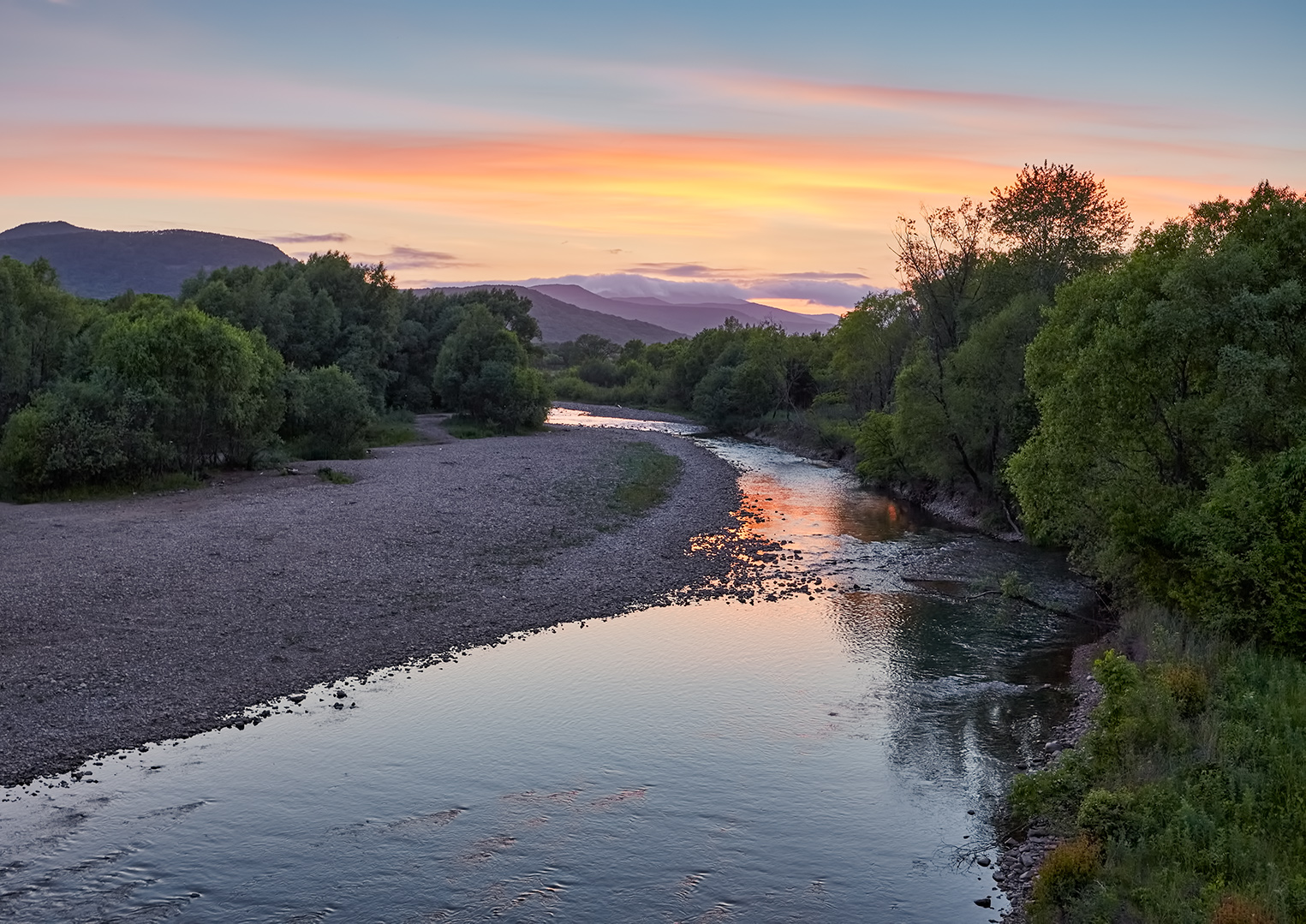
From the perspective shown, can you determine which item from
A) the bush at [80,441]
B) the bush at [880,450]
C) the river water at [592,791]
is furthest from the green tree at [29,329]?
the bush at [880,450]

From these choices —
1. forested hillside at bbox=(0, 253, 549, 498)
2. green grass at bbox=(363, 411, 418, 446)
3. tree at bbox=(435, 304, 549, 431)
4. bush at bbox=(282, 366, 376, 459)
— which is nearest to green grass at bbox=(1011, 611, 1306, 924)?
forested hillside at bbox=(0, 253, 549, 498)

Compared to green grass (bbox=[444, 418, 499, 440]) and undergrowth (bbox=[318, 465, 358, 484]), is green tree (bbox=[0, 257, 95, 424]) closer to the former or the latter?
undergrowth (bbox=[318, 465, 358, 484])

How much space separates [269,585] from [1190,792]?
25513mm

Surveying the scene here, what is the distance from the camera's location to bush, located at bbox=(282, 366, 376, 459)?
67.9 metres

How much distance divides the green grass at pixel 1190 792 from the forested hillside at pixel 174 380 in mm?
44915

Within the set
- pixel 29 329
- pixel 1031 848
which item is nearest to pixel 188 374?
pixel 29 329

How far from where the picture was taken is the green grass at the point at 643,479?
2089 inches

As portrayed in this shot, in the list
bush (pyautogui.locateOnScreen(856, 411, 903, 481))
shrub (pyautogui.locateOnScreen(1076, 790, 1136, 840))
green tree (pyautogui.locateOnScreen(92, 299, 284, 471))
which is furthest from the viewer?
bush (pyautogui.locateOnScreen(856, 411, 903, 481))

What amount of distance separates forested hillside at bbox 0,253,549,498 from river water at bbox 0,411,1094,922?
3025 centimetres

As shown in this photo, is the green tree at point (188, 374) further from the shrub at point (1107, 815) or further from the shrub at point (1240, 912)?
the shrub at point (1240, 912)

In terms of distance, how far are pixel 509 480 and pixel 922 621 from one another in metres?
31.1

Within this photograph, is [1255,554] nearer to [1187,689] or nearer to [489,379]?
[1187,689]

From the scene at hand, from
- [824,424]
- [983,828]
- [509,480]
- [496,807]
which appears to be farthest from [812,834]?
[824,424]

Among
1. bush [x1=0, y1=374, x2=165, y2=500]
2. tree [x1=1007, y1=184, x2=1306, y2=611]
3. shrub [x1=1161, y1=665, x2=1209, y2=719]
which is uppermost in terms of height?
tree [x1=1007, y1=184, x2=1306, y2=611]
